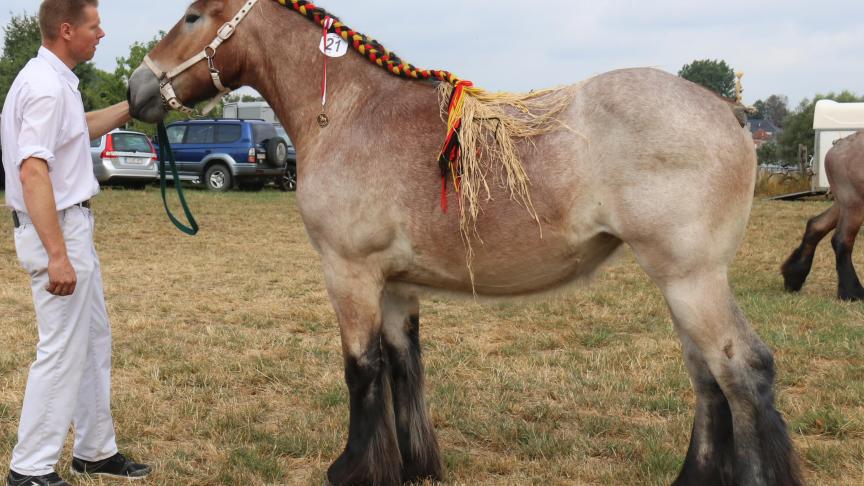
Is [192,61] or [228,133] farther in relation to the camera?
[228,133]

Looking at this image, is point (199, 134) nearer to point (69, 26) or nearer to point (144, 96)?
point (144, 96)

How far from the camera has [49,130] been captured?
3330 millimetres

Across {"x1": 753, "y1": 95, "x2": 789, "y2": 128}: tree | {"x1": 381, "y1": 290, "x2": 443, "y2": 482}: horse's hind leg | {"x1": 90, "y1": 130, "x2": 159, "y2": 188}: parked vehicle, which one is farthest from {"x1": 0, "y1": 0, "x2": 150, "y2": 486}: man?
{"x1": 753, "y1": 95, "x2": 789, "y2": 128}: tree

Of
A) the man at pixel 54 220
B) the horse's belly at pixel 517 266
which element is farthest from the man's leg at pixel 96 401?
the horse's belly at pixel 517 266

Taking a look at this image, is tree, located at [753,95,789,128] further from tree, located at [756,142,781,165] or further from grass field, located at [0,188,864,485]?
grass field, located at [0,188,864,485]

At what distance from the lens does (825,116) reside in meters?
21.3

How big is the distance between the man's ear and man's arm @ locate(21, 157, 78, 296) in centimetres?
58

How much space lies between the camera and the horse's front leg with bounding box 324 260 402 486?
11.6 ft

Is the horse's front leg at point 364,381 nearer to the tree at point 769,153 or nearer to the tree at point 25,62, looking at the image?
the tree at point 25,62

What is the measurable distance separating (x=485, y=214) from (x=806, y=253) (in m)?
6.08

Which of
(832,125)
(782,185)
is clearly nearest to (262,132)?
(782,185)

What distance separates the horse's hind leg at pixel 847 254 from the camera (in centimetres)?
804

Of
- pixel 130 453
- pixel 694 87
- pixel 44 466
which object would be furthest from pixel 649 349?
pixel 44 466

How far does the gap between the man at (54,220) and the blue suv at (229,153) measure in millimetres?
18460
